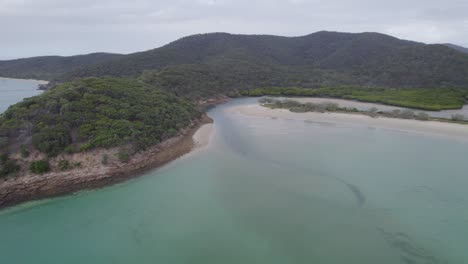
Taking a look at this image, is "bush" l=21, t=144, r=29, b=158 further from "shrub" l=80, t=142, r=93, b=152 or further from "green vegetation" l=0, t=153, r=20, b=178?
"shrub" l=80, t=142, r=93, b=152

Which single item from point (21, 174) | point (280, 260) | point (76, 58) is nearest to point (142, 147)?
point (21, 174)

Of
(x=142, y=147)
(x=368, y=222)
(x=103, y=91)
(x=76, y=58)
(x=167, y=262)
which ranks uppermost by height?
(x=76, y=58)

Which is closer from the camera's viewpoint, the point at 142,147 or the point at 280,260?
the point at 280,260

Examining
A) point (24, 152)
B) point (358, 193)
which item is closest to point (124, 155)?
point (24, 152)

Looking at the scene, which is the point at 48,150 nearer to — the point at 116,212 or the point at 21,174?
the point at 21,174

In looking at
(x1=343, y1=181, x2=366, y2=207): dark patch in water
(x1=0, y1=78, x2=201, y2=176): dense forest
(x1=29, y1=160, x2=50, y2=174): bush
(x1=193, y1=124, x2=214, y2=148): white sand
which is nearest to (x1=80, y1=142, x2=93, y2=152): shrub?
(x1=0, y1=78, x2=201, y2=176): dense forest

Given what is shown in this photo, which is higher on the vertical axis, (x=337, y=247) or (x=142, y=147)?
(x=142, y=147)

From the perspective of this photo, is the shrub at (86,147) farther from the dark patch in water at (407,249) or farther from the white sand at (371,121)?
the white sand at (371,121)

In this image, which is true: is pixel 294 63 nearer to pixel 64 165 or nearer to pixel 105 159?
pixel 105 159
